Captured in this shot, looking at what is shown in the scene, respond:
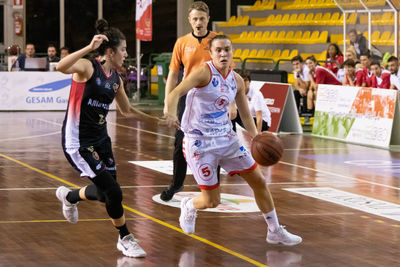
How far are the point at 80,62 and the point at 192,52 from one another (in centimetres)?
277

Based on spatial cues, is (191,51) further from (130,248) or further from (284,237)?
(130,248)

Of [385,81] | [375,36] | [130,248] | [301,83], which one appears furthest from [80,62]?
[301,83]

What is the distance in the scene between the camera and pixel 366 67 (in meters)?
18.8

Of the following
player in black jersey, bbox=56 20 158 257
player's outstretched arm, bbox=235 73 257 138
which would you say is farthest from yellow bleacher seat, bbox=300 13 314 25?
player in black jersey, bbox=56 20 158 257

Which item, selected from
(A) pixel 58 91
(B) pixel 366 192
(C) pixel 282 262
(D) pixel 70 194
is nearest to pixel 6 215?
(D) pixel 70 194

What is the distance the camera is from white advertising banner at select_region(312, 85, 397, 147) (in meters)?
16.2

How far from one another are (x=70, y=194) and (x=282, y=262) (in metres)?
2.04

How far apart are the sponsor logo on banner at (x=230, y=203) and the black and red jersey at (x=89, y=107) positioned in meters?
2.68

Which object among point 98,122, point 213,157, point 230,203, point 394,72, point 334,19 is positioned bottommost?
point 230,203

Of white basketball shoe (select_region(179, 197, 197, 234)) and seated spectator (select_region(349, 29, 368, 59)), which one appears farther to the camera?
seated spectator (select_region(349, 29, 368, 59))

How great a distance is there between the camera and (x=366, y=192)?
11000mm

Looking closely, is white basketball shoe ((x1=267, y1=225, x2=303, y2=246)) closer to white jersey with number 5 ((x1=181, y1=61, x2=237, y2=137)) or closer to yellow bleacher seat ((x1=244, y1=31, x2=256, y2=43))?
white jersey with number 5 ((x1=181, y1=61, x2=237, y2=137))

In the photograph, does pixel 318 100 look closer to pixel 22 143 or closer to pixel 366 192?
pixel 22 143

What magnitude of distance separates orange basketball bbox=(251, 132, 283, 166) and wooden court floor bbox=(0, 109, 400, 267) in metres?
0.79
